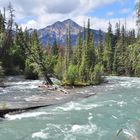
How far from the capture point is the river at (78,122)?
80.6 ft

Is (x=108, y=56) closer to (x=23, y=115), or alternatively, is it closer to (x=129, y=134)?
(x=23, y=115)

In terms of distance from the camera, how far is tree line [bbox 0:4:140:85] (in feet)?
201

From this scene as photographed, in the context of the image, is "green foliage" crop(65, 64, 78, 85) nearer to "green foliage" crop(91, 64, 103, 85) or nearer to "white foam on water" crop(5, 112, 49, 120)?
"green foliage" crop(91, 64, 103, 85)

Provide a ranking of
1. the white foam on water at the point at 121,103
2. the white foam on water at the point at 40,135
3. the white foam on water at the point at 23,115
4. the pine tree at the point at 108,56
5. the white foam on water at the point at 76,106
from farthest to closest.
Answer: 1. the pine tree at the point at 108,56
2. the white foam on water at the point at 121,103
3. the white foam on water at the point at 76,106
4. the white foam on water at the point at 23,115
5. the white foam on water at the point at 40,135

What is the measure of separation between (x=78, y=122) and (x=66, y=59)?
54.5m

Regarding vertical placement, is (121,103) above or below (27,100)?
below

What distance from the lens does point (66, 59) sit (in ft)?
272

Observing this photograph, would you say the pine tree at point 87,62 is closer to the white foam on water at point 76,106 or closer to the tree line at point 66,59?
the tree line at point 66,59

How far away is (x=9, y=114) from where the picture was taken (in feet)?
104

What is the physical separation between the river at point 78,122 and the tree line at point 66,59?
15.4ft

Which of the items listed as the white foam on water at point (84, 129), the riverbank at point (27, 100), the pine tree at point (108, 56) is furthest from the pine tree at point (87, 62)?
the white foam on water at point (84, 129)

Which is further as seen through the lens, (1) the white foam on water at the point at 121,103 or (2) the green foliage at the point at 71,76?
(2) the green foliage at the point at 71,76

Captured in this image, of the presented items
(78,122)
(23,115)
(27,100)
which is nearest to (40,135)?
(78,122)

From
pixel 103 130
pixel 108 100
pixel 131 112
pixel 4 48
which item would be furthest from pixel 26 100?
pixel 4 48
